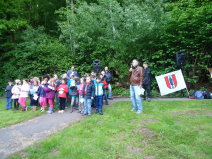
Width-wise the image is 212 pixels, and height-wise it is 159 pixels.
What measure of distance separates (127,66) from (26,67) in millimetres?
9161

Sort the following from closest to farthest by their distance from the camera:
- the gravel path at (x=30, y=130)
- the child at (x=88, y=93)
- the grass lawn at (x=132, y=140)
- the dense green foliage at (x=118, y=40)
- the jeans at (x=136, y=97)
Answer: the grass lawn at (x=132, y=140), the gravel path at (x=30, y=130), the jeans at (x=136, y=97), the child at (x=88, y=93), the dense green foliage at (x=118, y=40)

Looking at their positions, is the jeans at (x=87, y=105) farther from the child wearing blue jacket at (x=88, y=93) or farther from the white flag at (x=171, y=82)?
the white flag at (x=171, y=82)

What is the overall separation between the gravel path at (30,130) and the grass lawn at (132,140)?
0.44 m

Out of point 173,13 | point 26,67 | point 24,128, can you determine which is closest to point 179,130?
point 24,128

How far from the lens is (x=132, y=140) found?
4668mm

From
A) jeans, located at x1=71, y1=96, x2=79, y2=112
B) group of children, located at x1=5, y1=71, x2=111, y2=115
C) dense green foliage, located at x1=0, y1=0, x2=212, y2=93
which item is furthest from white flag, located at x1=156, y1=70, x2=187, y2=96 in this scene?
jeans, located at x1=71, y1=96, x2=79, y2=112

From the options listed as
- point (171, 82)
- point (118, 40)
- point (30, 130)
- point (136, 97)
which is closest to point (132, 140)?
point (136, 97)

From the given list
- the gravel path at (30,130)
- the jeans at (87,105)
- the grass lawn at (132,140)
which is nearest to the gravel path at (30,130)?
the gravel path at (30,130)

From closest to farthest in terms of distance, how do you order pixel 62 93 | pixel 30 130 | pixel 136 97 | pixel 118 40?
pixel 30 130 < pixel 136 97 < pixel 62 93 < pixel 118 40

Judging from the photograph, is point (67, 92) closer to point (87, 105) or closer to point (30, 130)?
point (87, 105)

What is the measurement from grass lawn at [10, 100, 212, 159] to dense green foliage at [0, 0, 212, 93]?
7.19 m

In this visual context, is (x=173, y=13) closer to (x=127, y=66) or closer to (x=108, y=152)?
(x=127, y=66)

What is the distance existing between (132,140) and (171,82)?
7.25 metres

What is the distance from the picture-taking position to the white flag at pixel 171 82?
35.8 ft
